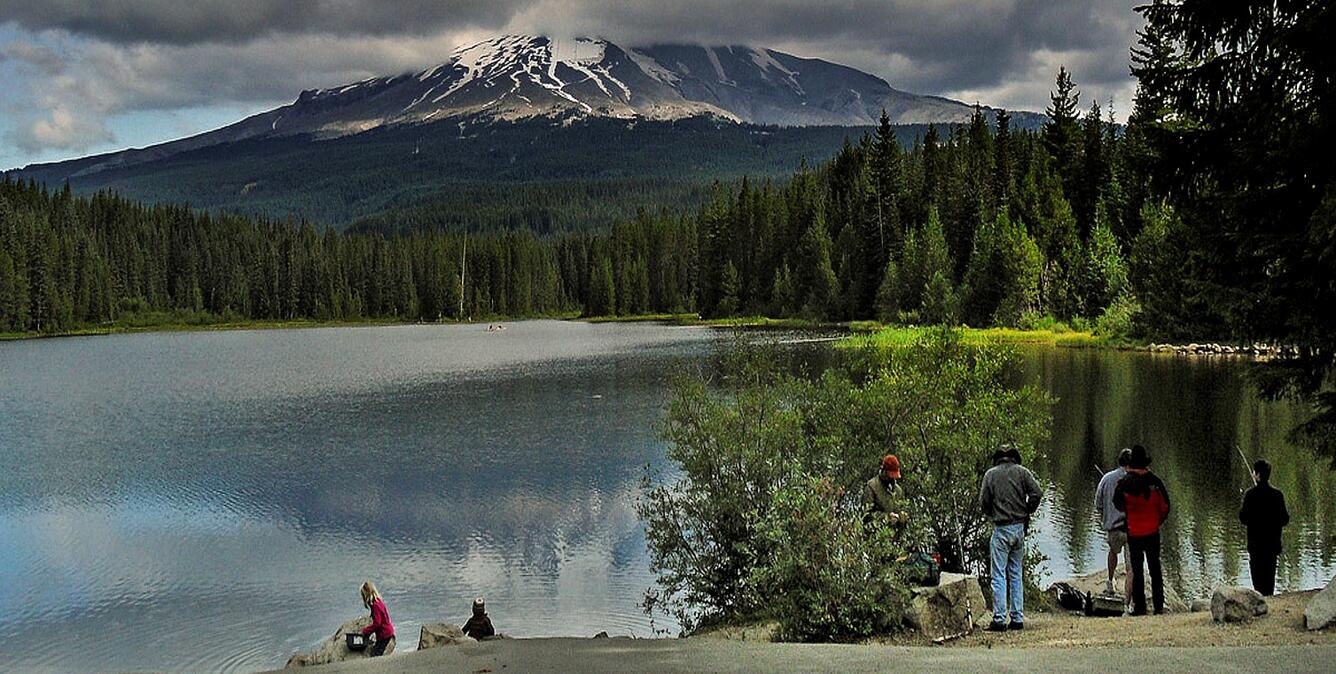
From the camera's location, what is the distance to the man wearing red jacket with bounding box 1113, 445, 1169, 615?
14.4m

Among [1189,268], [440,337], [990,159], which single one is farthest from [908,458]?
[440,337]

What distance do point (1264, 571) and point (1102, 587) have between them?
255 centimetres

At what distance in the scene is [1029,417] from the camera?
60.6ft

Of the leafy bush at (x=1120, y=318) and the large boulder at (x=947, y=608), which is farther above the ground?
the leafy bush at (x=1120, y=318)

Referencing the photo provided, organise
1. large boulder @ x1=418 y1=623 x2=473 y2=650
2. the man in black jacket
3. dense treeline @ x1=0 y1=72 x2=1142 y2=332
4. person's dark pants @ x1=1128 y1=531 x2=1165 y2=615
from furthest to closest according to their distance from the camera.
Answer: dense treeline @ x1=0 y1=72 x2=1142 y2=332 → large boulder @ x1=418 y1=623 x2=473 y2=650 → the man in black jacket → person's dark pants @ x1=1128 y1=531 x2=1165 y2=615

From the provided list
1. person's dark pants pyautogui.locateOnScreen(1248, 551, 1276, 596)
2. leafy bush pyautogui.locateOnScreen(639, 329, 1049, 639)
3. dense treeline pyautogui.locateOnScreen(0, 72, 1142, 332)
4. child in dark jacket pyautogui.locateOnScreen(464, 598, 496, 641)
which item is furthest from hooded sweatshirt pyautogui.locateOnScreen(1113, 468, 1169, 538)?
dense treeline pyautogui.locateOnScreen(0, 72, 1142, 332)

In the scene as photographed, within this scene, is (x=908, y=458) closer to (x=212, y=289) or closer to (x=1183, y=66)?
(x=1183, y=66)

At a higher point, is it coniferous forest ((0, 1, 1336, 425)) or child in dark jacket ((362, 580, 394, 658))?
coniferous forest ((0, 1, 1336, 425))

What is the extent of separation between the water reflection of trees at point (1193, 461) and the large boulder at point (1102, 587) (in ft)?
4.52

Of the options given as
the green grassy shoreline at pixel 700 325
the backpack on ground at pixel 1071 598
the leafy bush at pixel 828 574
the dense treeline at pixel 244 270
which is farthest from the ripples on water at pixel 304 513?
the dense treeline at pixel 244 270

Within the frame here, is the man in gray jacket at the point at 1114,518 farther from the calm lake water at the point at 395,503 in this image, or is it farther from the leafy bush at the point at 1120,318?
the leafy bush at the point at 1120,318

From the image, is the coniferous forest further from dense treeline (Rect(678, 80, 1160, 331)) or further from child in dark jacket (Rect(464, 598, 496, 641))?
child in dark jacket (Rect(464, 598, 496, 641))

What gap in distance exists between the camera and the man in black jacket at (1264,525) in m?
14.6

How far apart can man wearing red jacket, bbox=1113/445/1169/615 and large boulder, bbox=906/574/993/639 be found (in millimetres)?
2201
